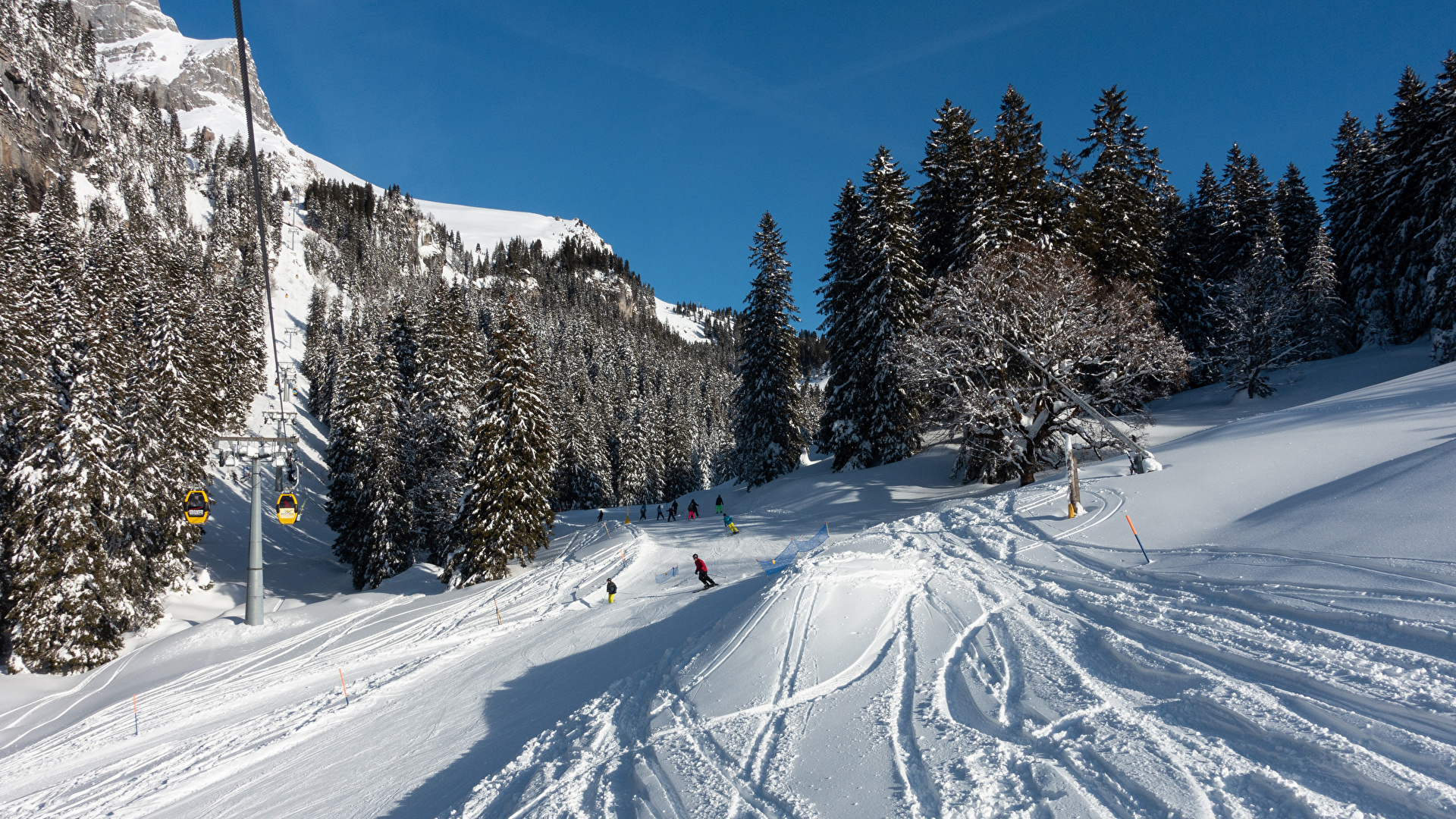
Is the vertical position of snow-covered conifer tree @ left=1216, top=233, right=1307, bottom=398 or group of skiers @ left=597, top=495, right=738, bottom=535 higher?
snow-covered conifer tree @ left=1216, top=233, right=1307, bottom=398

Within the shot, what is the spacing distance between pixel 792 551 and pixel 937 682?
1213cm

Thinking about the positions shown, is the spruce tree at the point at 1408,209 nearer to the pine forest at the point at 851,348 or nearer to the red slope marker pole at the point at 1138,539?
the pine forest at the point at 851,348

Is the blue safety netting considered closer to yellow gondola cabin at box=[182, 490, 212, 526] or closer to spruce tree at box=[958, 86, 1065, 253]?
spruce tree at box=[958, 86, 1065, 253]

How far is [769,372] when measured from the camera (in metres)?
36.6

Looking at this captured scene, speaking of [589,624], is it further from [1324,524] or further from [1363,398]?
[1363,398]

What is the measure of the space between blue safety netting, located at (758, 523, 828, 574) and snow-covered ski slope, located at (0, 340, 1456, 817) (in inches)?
44.7

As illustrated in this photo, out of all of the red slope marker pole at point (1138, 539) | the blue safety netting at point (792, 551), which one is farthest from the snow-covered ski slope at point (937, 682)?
the blue safety netting at point (792, 551)

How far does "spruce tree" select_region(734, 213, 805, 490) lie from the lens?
36500 mm

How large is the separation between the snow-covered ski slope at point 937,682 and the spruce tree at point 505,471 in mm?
4819

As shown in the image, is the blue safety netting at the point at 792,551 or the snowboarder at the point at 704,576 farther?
the blue safety netting at the point at 792,551

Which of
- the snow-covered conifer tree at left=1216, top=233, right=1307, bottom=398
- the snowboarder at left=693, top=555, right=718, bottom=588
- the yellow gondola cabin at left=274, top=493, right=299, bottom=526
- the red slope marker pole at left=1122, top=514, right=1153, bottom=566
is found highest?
the snow-covered conifer tree at left=1216, top=233, right=1307, bottom=398

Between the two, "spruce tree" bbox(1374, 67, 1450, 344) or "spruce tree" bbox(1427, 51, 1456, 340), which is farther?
"spruce tree" bbox(1374, 67, 1450, 344)

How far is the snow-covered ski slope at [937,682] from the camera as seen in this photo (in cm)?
561

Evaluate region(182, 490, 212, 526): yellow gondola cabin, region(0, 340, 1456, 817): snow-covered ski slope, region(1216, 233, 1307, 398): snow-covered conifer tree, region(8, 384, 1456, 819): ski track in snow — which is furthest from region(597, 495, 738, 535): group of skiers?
region(1216, 233, 1307, 398): snow-covered conifer tree
